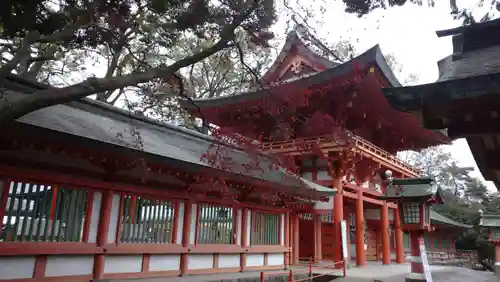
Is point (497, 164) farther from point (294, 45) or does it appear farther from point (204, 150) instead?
point (294, 45)

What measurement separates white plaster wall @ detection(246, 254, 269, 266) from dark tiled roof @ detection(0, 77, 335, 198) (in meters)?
2.42

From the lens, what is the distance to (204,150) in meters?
11.2

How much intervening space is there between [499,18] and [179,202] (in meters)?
7.41

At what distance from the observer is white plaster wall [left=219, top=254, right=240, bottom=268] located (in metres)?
10.2

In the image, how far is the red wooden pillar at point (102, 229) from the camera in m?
7.43

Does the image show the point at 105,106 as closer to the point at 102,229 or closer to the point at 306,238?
the point at 102,229

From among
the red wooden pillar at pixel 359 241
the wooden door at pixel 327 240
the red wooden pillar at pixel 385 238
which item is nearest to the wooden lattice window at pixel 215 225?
the red wooden pillar at pixel 359 241

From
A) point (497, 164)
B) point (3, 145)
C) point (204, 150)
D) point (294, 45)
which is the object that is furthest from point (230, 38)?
point (294, 45)

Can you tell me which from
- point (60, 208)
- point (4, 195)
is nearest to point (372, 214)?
point (60, 208)

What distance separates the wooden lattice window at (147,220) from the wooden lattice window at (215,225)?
978 millimetres

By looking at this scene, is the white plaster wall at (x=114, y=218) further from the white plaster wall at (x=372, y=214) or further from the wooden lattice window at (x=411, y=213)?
the white plaster wall at (x=372, y=214)

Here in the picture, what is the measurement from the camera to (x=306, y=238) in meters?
17.3

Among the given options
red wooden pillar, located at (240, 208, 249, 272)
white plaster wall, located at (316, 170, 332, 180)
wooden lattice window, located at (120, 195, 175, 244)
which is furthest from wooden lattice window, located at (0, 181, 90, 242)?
white plaster wall, located at (316, 170, 332, 180)

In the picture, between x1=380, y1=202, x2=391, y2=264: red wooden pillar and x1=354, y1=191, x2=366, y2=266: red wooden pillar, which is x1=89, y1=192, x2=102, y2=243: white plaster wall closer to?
x1=354, y1=191, x2=366, y2=266: red wooden pillar
